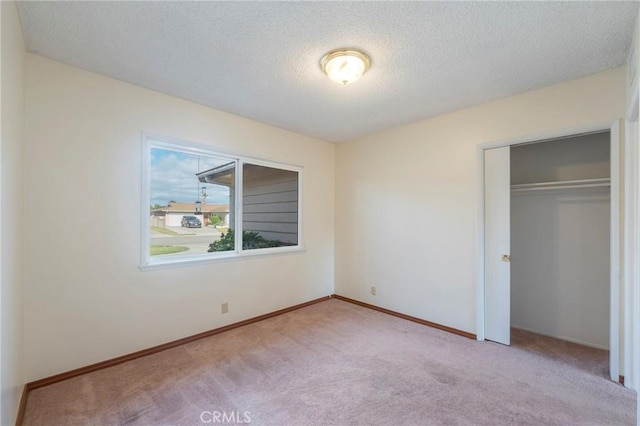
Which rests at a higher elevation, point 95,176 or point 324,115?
point 324,115

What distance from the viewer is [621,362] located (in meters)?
2.20

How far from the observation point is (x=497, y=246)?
2.98 meters

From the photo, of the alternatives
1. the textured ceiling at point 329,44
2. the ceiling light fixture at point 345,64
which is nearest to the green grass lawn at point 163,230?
the textured ceiling at point 329,44

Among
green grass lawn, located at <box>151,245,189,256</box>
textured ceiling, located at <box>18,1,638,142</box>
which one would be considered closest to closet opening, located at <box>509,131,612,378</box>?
textured ceiling, located at <box>18,1,638,142</box>

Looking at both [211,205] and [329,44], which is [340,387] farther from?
[329,44]

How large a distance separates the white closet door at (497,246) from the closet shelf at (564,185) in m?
0.49

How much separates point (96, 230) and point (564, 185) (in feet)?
15.3

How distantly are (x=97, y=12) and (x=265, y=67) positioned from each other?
1.09 metres

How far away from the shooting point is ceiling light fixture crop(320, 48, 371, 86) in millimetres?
2070

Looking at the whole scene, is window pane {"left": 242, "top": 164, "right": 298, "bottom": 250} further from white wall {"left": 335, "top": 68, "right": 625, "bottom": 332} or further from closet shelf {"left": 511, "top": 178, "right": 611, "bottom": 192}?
closet shelf {"left": 511, "top": 178, "right": 611, "bottom": 192}

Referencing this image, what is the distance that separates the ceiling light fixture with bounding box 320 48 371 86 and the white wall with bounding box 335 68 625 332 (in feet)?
5.34

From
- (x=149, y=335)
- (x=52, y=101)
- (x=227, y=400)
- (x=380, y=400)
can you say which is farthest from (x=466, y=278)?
(x=52, y=101)

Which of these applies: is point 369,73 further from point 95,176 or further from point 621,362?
point 621,362

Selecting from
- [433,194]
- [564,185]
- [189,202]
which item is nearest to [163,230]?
[189,202]
